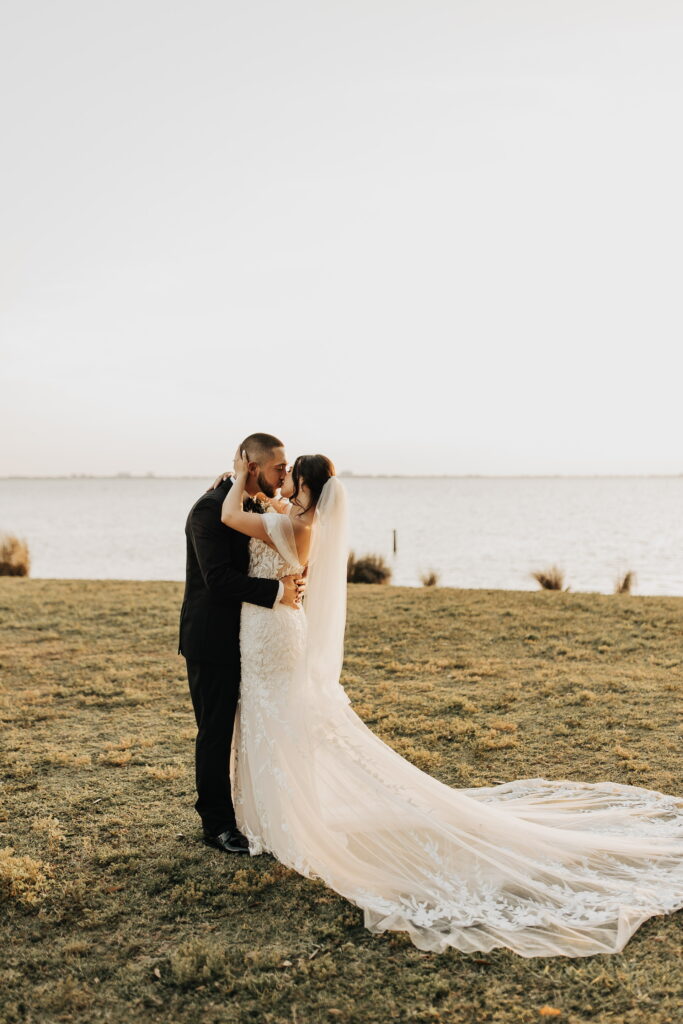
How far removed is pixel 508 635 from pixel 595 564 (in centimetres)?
1780

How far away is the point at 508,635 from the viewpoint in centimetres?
1123

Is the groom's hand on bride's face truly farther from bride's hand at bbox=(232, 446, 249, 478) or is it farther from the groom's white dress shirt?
bride's hand at bbox=(232, 446, 249, 478)

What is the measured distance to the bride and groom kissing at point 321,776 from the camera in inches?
164

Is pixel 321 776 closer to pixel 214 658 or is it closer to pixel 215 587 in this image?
pixel 214 658

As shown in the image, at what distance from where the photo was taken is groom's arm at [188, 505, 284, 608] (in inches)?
182

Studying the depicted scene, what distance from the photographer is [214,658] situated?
188 inches

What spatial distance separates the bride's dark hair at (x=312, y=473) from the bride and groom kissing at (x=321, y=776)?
0.5 inches

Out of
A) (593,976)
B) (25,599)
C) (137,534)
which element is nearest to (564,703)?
(593,976)

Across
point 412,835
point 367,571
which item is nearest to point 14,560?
point 367,571

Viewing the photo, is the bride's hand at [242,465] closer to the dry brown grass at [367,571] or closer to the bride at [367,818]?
the bride at [367,818]

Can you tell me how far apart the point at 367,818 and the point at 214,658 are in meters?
1.29

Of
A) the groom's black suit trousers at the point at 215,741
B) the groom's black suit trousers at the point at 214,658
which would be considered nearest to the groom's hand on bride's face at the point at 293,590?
the groom's black suit trousers at the point at 214,658

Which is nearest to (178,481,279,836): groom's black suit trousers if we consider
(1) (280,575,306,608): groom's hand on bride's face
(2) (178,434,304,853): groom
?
(2) (178,434,304,853): groom

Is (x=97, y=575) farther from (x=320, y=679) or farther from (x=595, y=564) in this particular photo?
(x=320, y=679)
